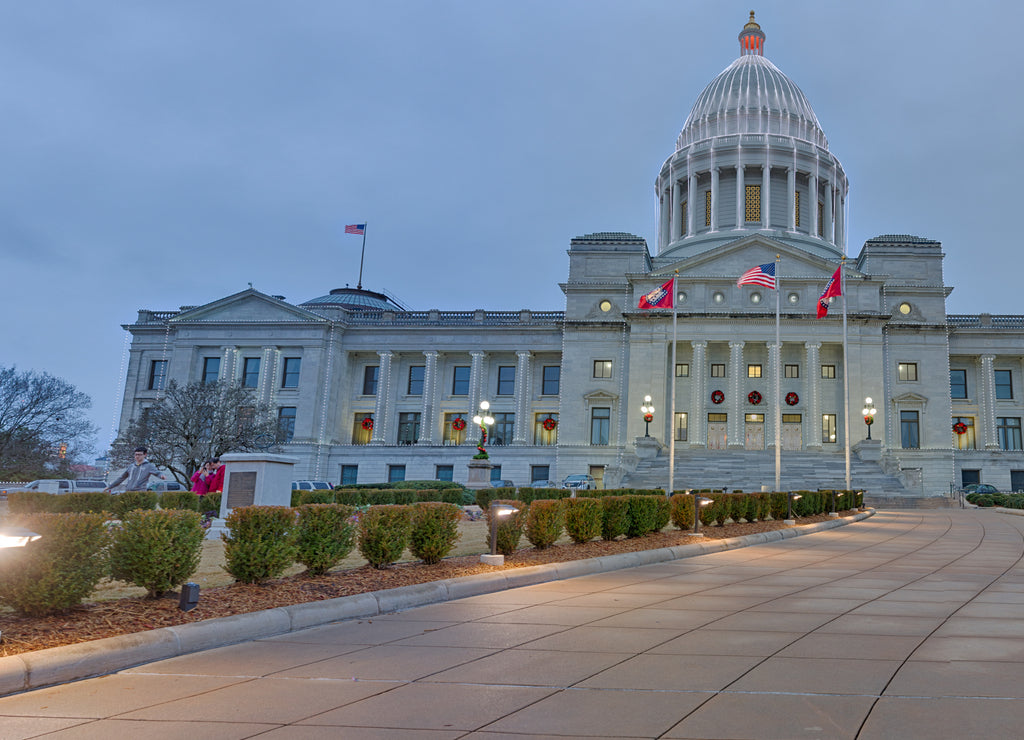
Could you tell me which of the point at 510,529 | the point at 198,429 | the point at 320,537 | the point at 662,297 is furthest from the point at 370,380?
the point at 320,537

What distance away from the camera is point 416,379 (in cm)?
6969

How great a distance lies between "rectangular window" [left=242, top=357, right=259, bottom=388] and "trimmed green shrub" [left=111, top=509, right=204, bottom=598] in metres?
60.0

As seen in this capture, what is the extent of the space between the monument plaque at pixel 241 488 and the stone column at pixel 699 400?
44778mm

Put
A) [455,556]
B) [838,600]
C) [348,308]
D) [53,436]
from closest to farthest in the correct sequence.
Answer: [838,600], [455,556], [53,436], [348,308]

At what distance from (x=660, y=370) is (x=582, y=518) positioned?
44.3m

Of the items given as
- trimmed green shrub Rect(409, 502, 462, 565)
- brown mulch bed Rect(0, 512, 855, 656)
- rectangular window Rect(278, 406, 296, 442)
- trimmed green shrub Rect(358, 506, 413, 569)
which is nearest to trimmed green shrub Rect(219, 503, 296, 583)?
brown mulch bed Rect(0, 512, 855, 656)

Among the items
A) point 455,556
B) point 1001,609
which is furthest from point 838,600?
point 455,556

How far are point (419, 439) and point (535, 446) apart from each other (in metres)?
10.1

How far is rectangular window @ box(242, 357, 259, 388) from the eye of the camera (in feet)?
220

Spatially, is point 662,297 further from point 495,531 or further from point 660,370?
point 495,531

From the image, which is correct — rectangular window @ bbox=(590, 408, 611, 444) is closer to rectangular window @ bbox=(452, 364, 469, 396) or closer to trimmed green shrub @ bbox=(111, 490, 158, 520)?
rectangular window @ bbox=(452, 364, 469, 396)

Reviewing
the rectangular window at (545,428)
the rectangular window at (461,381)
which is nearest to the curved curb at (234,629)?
the rectangular window at (545,428)

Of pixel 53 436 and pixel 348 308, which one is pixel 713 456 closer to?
pixel 348 308

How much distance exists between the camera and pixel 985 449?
201 feet
